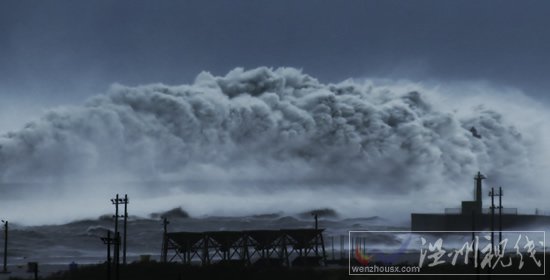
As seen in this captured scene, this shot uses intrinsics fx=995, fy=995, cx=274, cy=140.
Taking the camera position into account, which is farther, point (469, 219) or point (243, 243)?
point (469, 219)

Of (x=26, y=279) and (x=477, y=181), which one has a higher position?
(x=477, y=181)

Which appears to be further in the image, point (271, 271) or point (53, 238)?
point (53, 238)

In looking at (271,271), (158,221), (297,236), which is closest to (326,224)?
(158,221)

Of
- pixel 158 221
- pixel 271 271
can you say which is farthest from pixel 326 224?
pixel 271 271

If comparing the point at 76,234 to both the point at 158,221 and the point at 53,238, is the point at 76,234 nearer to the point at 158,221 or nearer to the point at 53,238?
the point at 53,238

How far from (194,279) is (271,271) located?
6.04m

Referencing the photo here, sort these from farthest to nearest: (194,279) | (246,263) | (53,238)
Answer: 1. (53,238)
2. (246,263)
3. (194,279)

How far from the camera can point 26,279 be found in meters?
70.2

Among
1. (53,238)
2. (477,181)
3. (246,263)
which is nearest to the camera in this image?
(246,263)

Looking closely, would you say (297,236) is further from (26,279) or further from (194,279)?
(26,279)

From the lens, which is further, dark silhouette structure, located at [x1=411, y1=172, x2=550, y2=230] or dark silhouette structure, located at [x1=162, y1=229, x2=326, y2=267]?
dark silhouette structure, located at [x1=411, y1=172, x2=550, y2=230]

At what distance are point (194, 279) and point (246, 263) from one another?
39.6 ft

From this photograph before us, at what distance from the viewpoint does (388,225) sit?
6909 inches

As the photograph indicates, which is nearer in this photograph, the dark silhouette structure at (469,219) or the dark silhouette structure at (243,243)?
the dark silhouette structure at (243,243)
